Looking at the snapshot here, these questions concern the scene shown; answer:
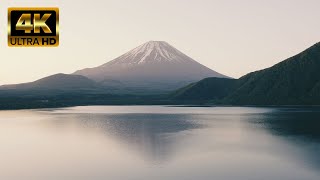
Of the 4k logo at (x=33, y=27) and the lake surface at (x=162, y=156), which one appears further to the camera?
the lake surface at (x=162, y=156)

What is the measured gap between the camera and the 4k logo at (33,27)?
27406 mm

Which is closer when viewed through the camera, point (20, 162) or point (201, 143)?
point (20, 162)

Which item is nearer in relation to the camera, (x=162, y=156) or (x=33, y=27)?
(x=33, y=27)

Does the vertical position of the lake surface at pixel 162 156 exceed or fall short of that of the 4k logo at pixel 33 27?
it falls short

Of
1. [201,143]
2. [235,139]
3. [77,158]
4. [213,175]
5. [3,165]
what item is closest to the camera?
[213,175]

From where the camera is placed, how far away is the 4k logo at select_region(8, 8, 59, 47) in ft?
89.9

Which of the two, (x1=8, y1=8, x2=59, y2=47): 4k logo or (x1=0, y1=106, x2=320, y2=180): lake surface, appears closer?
(x1=8, y1=8, x2=59, y2=47): 4k logo

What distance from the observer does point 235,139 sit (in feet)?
210

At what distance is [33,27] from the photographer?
27.4 metres

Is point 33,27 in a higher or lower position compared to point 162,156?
higher

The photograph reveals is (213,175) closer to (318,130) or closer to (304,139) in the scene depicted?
(304,139)

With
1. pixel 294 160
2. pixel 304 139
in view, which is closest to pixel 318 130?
pixel 304 139

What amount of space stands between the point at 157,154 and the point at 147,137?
18.5 meters

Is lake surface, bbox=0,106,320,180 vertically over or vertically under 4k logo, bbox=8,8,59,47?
under
